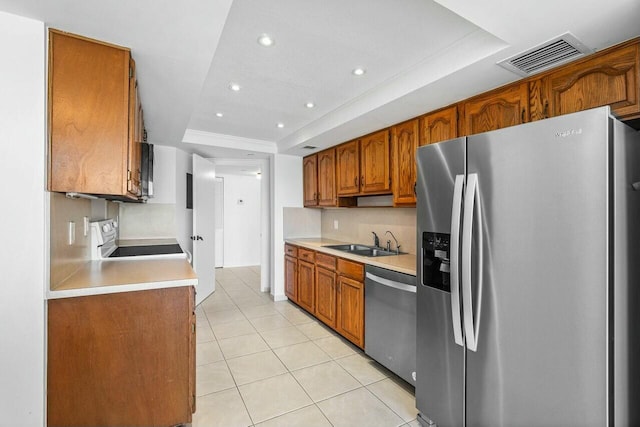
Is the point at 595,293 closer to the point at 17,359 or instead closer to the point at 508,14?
the point at 508,14

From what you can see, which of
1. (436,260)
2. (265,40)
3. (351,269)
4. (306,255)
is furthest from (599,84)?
(306,255)

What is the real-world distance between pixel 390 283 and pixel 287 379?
110 cm

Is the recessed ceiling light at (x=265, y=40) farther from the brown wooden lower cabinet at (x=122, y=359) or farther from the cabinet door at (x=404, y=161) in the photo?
the brown wooden lower cabinet at (x=122, y=359)

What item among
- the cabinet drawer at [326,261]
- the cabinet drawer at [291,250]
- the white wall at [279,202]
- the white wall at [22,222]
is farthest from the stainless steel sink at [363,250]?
the white wall at [22,222]

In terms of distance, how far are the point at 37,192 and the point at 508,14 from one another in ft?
7.36

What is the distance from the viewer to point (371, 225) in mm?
3631

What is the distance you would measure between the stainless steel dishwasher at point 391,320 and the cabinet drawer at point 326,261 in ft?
1.94

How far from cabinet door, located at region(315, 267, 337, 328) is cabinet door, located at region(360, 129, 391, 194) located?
1.02 meters

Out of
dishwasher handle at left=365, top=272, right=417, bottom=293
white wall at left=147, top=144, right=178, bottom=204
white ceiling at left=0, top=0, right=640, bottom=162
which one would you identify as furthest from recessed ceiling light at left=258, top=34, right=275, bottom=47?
white wall at left=147, top=144, right=178, bottom=204

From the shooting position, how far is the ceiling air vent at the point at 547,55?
4.82ft

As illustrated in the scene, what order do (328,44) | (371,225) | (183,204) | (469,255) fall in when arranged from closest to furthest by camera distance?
(469,255) < (328,44) < (371,225) < (183,204)

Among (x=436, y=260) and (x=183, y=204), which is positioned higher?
(x=183, y=204)

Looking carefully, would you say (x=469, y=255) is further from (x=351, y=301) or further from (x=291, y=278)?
(x=291, y=278)

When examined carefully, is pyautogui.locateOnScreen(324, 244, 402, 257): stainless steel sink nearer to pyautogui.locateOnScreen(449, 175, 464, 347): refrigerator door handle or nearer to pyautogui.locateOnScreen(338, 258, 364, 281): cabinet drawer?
pyautogui.locateOnScreen(338, 258, 364, 281): cabinet drawer
